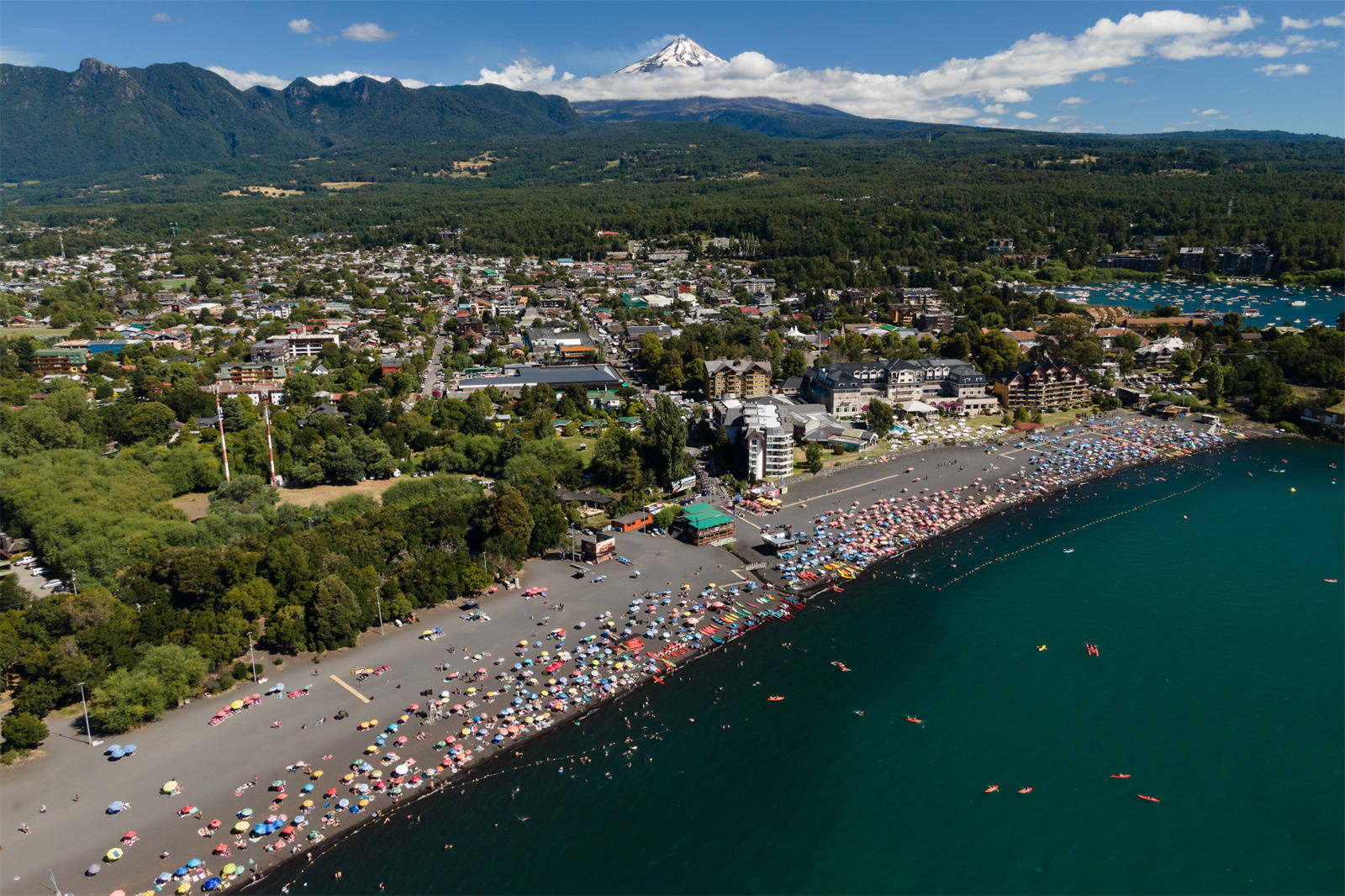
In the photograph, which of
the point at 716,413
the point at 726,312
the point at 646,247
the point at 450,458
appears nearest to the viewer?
the point at 450,458

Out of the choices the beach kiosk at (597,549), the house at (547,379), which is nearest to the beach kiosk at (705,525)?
the beach kiosk at (597,549)

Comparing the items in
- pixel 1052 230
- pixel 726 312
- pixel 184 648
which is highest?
pixel 1052 230

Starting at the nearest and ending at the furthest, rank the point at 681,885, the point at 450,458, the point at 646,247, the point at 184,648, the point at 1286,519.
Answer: the point at 681,885 → the point at 184,648 → the point at 1286,519 → the point at 450,458 → the point at 646,247

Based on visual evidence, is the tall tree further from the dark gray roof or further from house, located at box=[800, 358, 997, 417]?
the dark gray roof

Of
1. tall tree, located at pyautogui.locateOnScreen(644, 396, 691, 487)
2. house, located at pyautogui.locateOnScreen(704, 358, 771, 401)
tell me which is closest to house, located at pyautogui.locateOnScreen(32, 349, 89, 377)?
house, located at pyautogui.locateOnScreen(704, 358, 771, 401)

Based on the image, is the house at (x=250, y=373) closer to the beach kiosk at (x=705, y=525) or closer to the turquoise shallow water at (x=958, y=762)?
the beach kiosk at (x=705, y=525)

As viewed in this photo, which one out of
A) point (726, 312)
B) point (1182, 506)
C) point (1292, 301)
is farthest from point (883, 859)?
point (1292, 301)

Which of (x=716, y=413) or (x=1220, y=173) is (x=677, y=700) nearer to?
(x=716, y=413)
